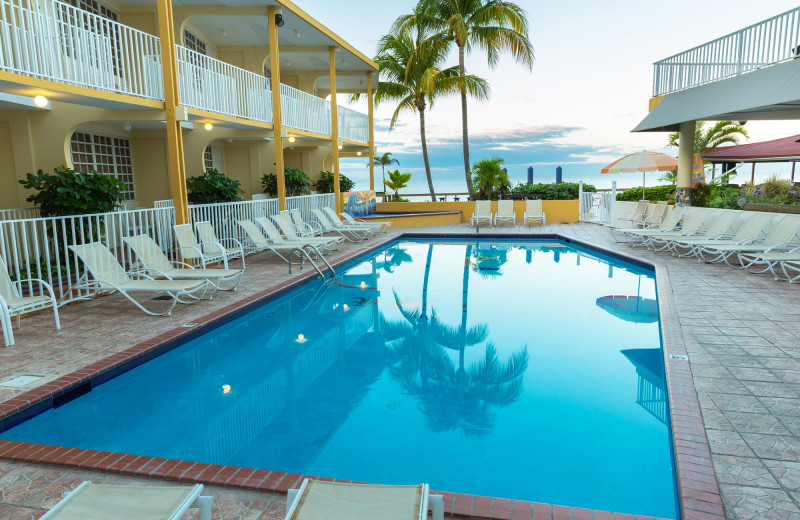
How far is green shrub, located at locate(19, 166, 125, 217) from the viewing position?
7207 millimetres

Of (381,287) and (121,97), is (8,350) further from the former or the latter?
(381,287)

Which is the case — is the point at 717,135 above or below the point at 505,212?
above

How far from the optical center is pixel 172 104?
8672 mm

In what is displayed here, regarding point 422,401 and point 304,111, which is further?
point 304,111

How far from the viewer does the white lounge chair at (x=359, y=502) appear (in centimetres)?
190

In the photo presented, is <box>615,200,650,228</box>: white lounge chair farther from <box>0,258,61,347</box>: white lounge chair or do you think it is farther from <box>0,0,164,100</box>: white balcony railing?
<box>0,258,61,347</box>: white lounge chair

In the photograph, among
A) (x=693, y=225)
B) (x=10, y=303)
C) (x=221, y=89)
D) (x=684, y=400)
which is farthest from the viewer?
(x=693, y=225)

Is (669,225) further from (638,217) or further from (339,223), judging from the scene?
(339,223)

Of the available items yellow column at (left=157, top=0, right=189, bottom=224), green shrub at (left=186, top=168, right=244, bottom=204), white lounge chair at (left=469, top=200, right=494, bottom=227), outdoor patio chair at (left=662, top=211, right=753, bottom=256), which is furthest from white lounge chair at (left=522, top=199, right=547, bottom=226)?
yellow column at (left=157, top=0, right=189, bottom=224)

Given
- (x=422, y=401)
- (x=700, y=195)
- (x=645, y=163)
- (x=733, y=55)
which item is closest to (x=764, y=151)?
(x=700, y=195)

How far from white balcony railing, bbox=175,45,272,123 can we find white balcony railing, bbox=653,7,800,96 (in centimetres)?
1060

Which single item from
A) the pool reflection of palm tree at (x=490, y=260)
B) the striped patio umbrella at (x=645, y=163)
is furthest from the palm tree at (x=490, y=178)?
the pool reflection of palm tree at (x=490, y=260)

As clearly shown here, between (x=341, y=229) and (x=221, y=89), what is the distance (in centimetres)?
471

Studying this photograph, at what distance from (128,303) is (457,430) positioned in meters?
5.26
